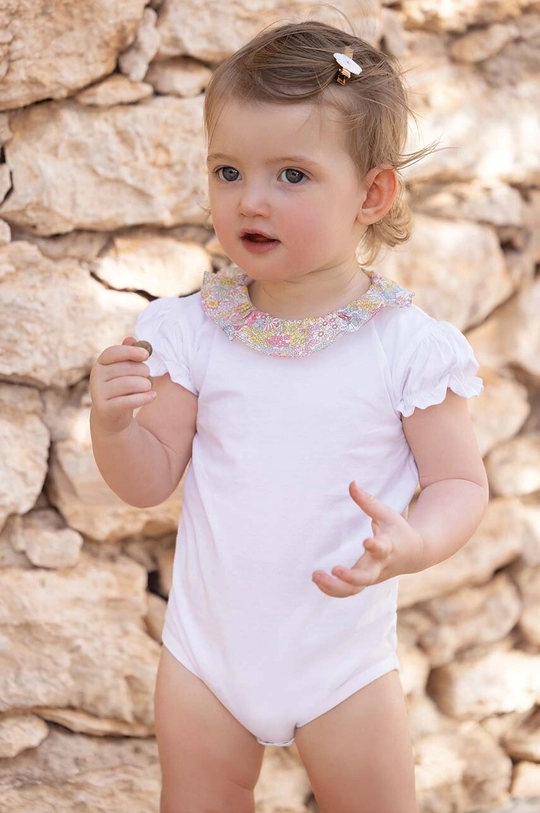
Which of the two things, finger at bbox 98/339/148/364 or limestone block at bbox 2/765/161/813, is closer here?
finger at bbox 98/339/148/364

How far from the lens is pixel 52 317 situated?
1.77m

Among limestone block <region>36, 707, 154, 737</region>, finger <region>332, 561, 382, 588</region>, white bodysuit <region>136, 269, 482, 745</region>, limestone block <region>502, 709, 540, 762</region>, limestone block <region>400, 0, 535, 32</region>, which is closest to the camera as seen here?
finger <region>332, 561, 382, 588</region>

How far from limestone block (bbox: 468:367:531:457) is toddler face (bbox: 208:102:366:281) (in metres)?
0.85

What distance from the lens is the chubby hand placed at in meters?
1.20

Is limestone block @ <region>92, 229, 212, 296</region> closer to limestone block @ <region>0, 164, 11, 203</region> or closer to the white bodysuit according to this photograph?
limestone block @ <region>0, 164, 11, 203</region>

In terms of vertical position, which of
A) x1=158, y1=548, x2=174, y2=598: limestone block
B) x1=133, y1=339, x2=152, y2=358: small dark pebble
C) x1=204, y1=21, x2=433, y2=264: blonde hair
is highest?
x1=204, y1=21, x2=433, y2=264: blonde hair

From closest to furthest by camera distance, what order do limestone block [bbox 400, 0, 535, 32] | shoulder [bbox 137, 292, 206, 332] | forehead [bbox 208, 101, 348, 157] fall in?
forehead [bbox 208, 101, 348, 157] < shoulder [bbox 137, 292, 206, 332] < limestone block [bbox 400, 0, 535, 32]

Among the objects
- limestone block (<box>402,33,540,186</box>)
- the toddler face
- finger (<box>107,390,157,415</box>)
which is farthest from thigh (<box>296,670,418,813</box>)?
limestone block (<box>402,33,540,186</box>)

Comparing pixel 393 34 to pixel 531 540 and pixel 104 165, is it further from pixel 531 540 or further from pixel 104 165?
pixel 531 540

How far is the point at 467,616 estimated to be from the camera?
220 cm

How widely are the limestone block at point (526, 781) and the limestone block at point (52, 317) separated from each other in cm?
130

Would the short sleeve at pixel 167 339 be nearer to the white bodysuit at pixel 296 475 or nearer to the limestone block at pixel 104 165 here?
the white bodysuit at pixel 296 475

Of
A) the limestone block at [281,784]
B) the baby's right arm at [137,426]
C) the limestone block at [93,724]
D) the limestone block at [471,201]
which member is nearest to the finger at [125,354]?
the baby's right arm at [137,426]

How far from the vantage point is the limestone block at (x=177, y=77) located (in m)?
1.83
